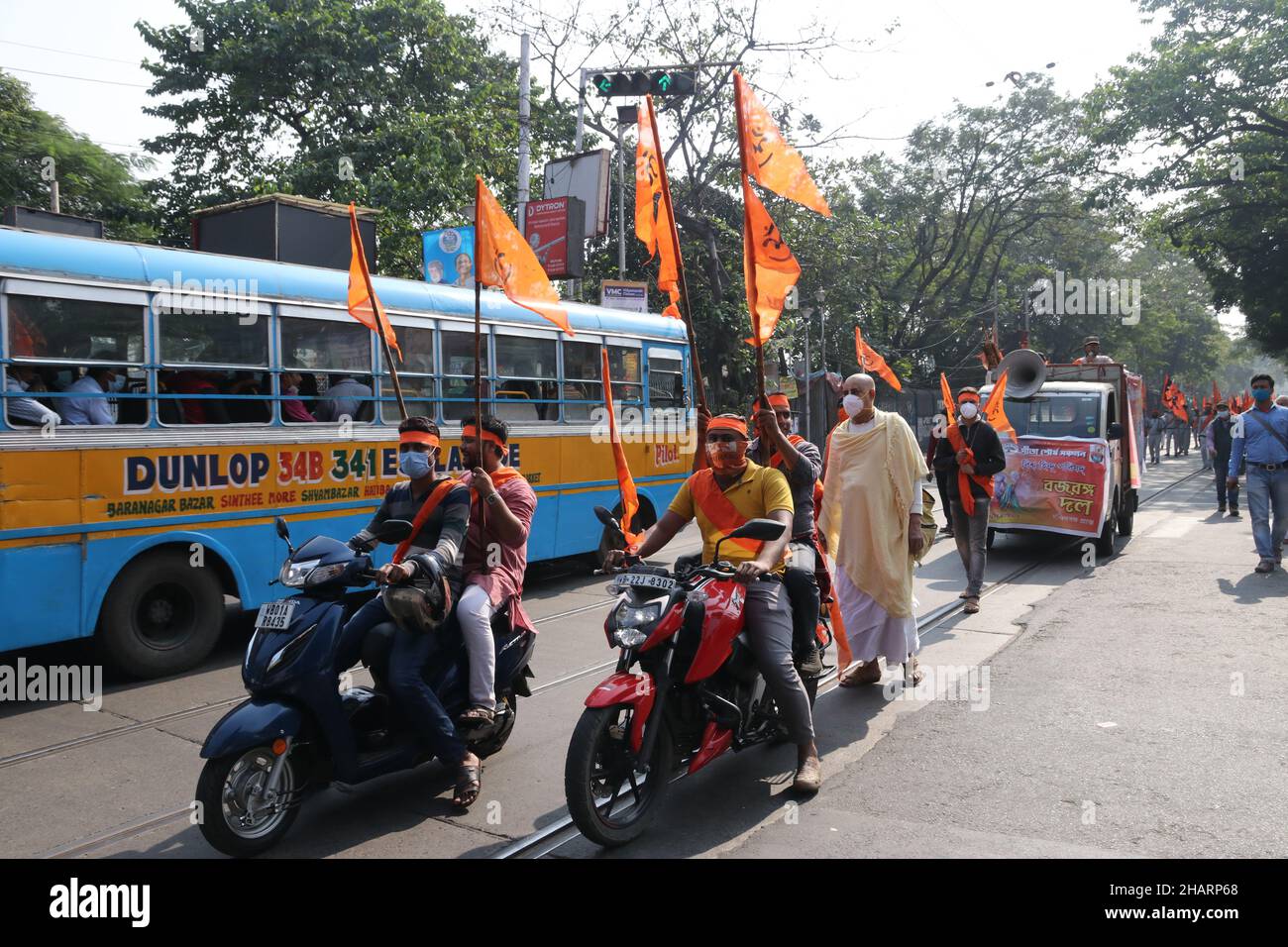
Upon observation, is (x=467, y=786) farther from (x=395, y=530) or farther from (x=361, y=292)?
(x=361, y=292)

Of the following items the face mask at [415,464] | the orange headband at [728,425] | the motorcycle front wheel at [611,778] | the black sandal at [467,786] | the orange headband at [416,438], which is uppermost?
the orange headband at [728,425]

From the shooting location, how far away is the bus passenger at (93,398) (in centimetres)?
610

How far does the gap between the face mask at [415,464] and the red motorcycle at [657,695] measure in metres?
0.92

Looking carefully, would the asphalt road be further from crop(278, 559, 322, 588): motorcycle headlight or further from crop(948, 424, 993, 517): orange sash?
crop(948, 424, 993, 517): orange sash

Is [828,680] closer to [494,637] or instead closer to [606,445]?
[494,637]

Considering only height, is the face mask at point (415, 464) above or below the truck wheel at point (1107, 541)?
above

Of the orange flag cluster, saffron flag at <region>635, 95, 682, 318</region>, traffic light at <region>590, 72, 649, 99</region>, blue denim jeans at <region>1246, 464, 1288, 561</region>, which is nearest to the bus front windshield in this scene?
blue denim jeans at <region>1246, 464, 1288, 561</region>

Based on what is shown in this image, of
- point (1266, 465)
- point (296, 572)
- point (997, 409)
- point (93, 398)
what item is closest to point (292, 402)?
Answer: point (93, 398)

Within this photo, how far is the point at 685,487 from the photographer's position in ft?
15.0

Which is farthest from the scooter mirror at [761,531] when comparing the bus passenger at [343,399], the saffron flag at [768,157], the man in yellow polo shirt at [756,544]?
the bus passenger at [343,399]

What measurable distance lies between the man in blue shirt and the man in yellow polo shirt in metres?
7.46

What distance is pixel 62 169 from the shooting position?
62.8ft

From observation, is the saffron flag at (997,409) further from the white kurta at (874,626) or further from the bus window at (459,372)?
the bus window at (459,372)

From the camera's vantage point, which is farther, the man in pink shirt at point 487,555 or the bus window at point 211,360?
the bus window at point 211,360
